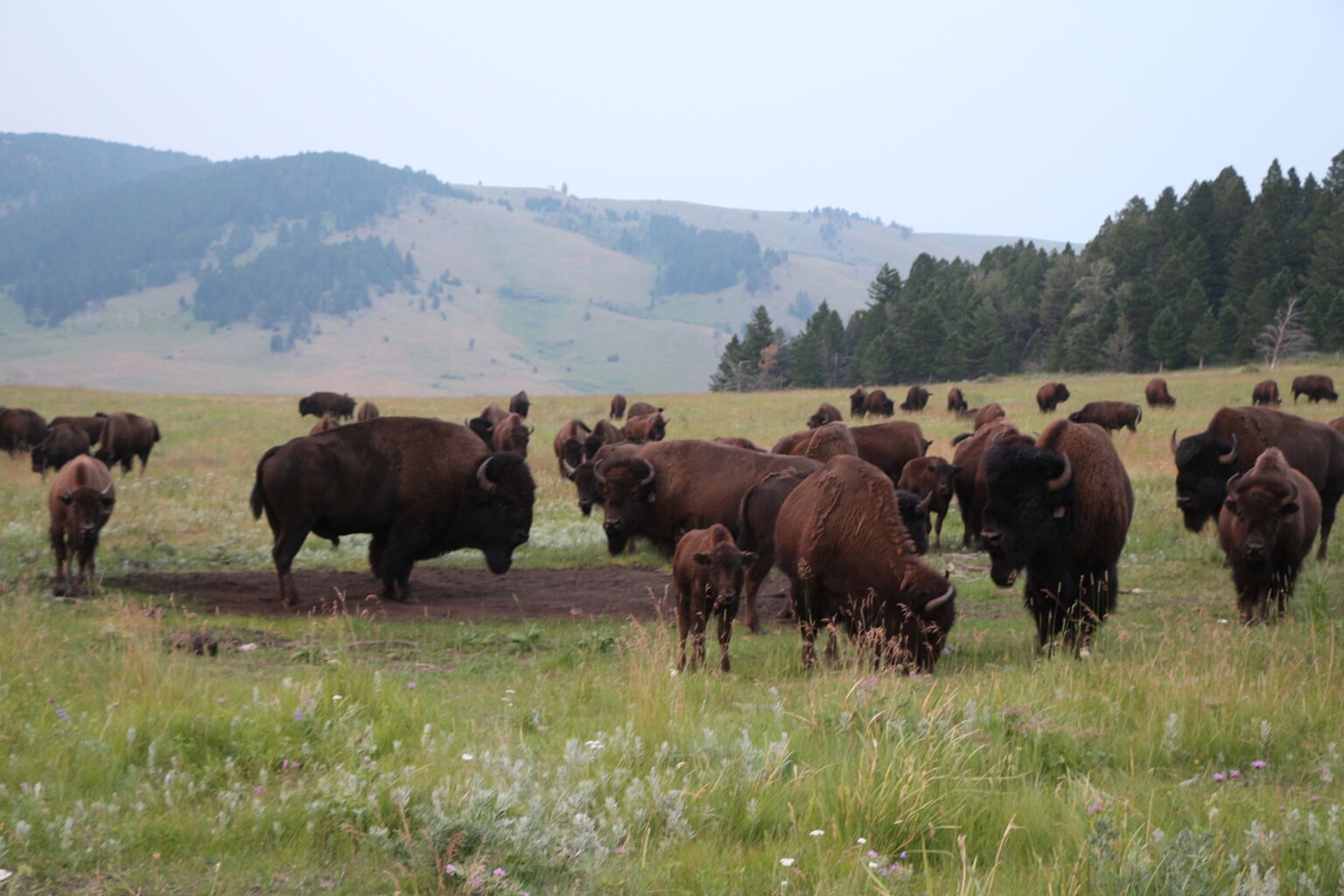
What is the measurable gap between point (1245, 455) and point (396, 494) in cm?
1116

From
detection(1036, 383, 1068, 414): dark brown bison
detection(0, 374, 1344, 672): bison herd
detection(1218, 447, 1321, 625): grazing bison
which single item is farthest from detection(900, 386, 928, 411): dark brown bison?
detection(1218, 447, 1321, 625): grazing bison

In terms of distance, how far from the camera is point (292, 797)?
4.62 meters

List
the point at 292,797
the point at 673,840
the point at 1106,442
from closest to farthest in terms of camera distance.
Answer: the point at 673,840
the point at 292,797
the point at 1106,442

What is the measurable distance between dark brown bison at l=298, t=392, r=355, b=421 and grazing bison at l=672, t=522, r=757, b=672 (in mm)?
44943

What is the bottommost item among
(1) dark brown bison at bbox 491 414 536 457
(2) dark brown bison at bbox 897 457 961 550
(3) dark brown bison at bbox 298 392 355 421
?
(3) dark brown bison at bbox 298 392 355 421

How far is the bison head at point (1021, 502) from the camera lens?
8.53 meters

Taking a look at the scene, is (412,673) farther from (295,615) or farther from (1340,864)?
(1340,864)

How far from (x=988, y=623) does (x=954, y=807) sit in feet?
23.1

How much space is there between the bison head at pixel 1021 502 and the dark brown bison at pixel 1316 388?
139 feet

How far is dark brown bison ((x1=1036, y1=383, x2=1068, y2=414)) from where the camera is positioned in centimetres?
4456

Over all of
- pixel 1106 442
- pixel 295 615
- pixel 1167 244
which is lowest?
pixel 295 615

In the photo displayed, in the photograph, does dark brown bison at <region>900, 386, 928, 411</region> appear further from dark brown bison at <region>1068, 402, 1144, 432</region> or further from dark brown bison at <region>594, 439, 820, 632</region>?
dark brown bison at <region>594, 439, 820, 632</region>

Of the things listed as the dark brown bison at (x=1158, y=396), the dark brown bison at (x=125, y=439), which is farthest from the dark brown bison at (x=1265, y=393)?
the dark brown bison at (x=125, y=439)

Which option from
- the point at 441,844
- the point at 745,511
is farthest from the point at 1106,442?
the point at 441,844
